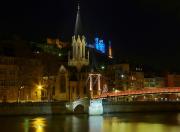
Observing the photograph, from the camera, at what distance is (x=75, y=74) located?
373 ft

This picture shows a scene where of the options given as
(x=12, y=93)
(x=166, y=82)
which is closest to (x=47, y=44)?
(x=166, y=82)

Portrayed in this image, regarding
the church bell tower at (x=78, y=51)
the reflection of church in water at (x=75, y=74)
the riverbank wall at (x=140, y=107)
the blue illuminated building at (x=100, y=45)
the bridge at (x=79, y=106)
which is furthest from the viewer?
the blue illuminated building at (x=100, y=45)

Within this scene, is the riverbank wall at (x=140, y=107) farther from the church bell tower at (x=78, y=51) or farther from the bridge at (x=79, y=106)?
the church bell tower at (x=78, y=51)

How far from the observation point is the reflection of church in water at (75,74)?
105 metres

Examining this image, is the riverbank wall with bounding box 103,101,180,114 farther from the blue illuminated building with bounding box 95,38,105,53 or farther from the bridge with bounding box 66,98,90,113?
the blue illuminated building with bounding box 95,38,105,53

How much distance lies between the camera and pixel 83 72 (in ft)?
382

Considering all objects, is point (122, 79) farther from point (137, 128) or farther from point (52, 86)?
point (137, 128)

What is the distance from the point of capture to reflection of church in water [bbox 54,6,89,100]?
345 feet

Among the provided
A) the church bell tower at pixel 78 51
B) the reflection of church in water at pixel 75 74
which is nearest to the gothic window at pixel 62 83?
the reflection of church in water at pixel 75 74

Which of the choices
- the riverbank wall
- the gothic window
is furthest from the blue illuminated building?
the riverbank wall

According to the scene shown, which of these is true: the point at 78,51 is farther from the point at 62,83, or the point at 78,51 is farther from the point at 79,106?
the point at 79,106

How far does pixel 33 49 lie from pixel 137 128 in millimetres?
69468

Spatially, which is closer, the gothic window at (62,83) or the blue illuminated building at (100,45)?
the gothic window at (62,83)

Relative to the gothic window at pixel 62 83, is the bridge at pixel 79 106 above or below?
below
